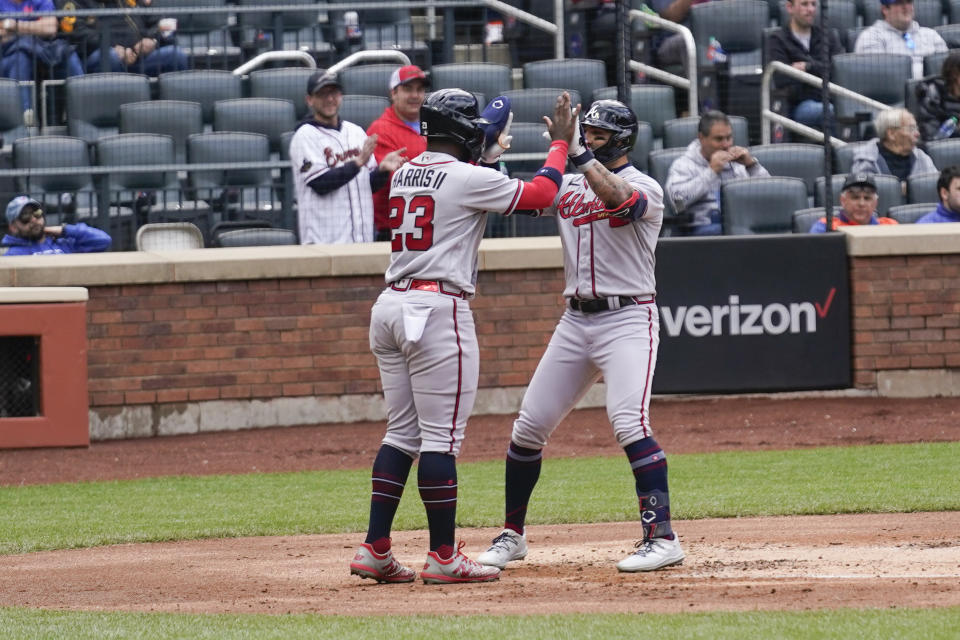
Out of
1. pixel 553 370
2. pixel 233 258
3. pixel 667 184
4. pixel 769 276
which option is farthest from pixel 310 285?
pixel 553 370

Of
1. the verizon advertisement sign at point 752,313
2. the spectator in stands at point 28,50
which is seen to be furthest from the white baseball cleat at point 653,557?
the spectator in stands at point 28,50

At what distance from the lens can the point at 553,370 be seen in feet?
20.3

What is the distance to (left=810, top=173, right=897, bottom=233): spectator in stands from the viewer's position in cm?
1156

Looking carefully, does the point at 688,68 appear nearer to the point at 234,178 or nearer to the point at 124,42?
the point at 234,178

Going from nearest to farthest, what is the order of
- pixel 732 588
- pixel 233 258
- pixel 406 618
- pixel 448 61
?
pixel 406 618
pixel 732 588
pixel 233 258
pixel 448 61

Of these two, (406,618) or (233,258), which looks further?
(233,258)

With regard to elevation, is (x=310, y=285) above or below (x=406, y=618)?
above

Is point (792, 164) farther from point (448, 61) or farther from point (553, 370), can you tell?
point (553, 370)

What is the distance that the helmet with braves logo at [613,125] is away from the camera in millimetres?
6109

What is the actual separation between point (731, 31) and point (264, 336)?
5.28m

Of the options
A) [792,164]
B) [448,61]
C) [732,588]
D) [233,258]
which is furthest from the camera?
[448,61]

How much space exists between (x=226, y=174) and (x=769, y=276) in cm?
427

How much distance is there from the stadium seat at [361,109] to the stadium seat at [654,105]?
2.20 metres

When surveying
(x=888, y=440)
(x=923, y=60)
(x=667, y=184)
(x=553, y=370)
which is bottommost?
(x=888, y=440)
